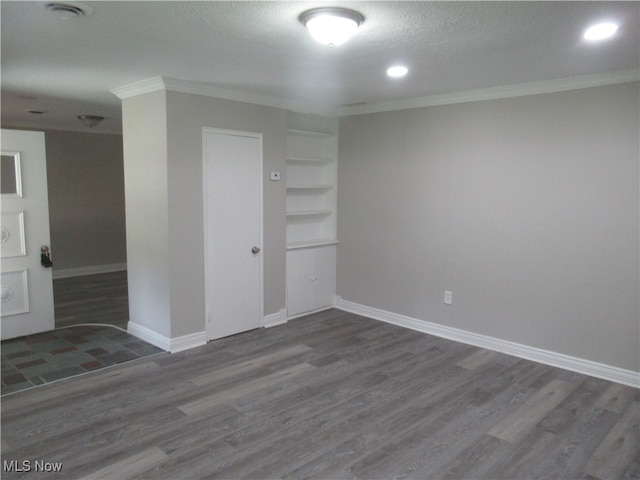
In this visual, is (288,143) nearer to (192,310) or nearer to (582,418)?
(192,310)

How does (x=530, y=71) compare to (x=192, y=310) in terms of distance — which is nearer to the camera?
(x=530, y=71)

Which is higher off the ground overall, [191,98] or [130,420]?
[191,98]

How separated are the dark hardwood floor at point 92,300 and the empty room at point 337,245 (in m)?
0.07

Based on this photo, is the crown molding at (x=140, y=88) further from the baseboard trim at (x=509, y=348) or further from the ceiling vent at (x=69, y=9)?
the baseboard trim at (x=509, y=348)

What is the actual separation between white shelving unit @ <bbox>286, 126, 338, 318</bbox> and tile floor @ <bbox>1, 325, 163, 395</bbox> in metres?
1.76

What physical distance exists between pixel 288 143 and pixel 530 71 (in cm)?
273

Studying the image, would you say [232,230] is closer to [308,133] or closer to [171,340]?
[171,340]

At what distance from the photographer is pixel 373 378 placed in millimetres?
3709

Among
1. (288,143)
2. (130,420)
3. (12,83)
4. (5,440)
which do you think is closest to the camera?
(5,440)

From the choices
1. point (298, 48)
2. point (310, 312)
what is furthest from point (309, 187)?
point (298, 48)

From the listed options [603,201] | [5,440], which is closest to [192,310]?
[5,440]

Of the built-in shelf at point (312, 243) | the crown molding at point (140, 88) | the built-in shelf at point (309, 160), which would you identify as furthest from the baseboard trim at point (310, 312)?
the crown molding at point (140, 88)

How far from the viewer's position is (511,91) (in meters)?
4.03

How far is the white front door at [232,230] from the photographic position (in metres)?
4.34
